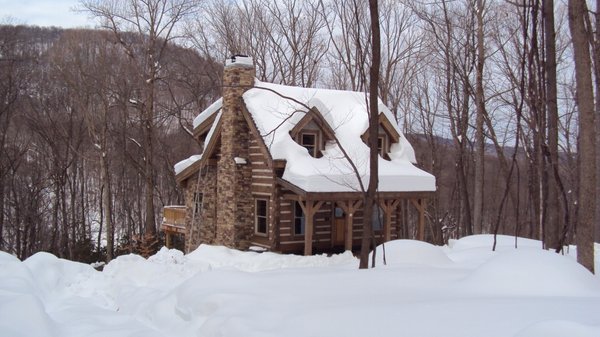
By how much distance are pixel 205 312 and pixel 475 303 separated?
270cm

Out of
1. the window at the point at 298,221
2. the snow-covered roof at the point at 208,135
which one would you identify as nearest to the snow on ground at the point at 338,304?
the window at the point at 298,221

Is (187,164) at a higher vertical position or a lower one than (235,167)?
higher

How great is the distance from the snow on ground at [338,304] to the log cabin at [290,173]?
8025mm

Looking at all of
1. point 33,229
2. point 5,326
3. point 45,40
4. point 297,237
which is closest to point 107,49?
point 45,40

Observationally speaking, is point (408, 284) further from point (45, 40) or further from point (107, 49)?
point (45, 40)

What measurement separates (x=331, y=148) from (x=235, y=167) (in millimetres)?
3500

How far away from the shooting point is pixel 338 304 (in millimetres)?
4641

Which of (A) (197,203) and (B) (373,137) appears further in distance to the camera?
(A) (197,203)

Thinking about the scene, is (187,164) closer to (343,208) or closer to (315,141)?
(315,141)

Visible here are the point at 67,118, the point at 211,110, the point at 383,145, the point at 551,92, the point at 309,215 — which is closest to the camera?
the point at 551,92

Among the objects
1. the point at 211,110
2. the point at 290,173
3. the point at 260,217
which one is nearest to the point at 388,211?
the point at 290,173

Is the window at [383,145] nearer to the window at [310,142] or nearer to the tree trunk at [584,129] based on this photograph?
the window at [310,142]

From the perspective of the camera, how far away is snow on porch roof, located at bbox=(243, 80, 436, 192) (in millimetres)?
15148

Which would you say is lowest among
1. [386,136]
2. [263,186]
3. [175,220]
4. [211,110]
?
[175,220]
